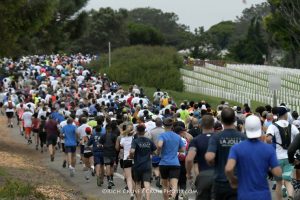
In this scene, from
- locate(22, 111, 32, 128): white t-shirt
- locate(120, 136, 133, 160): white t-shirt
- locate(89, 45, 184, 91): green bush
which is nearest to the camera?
locate(120, 136, 133, 160): white t-shirt

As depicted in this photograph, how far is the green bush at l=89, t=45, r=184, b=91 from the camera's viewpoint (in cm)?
5397

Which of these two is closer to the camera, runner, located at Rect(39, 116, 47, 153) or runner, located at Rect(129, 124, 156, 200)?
runner, located at Rect(129, 124, 156, 200)

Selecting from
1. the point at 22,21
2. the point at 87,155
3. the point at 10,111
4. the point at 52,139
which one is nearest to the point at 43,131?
the point at 52,139

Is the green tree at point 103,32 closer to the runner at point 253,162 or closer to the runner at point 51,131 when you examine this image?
the runner at point 51,131

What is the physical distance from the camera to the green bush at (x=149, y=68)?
54.0 meters

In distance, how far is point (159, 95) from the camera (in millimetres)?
33188

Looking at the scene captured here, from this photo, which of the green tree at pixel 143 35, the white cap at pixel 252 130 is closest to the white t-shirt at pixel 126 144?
the white cap at pixel 252 130

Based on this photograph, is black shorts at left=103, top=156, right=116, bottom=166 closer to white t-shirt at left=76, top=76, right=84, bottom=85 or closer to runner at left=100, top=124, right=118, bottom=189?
runner at left=100, top=124, right=118, bottom=189

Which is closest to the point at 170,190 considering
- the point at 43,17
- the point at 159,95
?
the point at 43,17

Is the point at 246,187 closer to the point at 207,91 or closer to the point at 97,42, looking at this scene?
the point at 207,91

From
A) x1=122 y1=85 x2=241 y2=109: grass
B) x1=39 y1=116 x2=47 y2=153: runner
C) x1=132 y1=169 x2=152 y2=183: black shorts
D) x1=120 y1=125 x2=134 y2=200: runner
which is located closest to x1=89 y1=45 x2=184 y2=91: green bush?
x1=122 y1=85 x2=241 y2=109: grass

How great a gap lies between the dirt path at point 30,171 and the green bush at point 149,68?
2394cm

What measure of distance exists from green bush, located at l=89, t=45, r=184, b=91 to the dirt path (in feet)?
78.6

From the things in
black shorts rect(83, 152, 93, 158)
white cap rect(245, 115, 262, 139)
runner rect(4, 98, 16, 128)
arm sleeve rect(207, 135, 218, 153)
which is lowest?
runner rect(4, 98, 16, 128)
